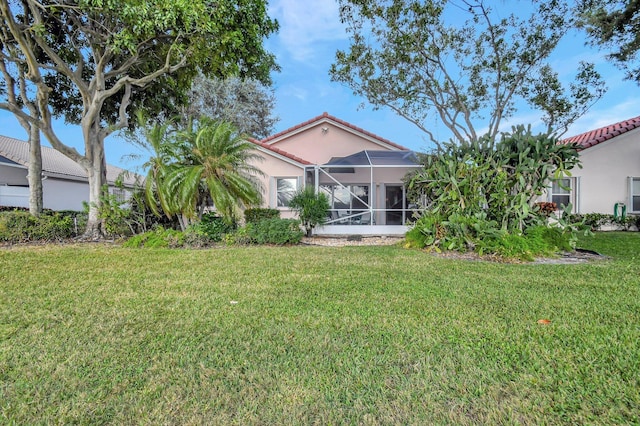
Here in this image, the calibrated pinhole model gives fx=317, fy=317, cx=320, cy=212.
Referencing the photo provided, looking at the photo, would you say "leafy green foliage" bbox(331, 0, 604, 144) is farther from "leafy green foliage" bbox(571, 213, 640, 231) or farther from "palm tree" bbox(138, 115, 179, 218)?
"palm tree" bbox(138, 115, 179, 218)

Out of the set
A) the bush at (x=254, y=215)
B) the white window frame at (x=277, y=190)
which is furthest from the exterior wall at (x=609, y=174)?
the bush at (x=254, y=215)

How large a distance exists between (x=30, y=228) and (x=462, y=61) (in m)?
17.4

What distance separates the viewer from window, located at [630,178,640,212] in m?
14.3

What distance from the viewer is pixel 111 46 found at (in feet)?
29.6

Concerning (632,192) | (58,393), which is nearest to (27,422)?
(58,393)

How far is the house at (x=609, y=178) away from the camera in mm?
14250

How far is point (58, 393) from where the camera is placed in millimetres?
2219

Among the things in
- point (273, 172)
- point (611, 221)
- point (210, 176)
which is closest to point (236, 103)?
point (273, 172)

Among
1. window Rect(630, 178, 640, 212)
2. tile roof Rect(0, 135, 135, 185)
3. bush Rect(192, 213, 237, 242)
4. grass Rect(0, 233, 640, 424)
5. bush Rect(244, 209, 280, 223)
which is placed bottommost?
grass Rect(0, 233, 640, 424)

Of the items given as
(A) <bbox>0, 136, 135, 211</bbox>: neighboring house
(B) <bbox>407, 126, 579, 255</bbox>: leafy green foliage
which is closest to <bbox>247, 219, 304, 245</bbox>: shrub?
(B) <bbox>407, 126, 579, 255</bbox>: leafy green foliage

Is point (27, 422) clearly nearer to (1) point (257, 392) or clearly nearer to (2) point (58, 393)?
(2) point (58, 393)

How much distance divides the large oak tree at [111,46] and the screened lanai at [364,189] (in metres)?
→ 5.07

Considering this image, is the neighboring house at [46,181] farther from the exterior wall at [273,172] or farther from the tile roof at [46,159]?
the exterior wall at [273,172]

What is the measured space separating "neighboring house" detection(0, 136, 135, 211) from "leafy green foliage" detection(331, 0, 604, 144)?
13.0 m
